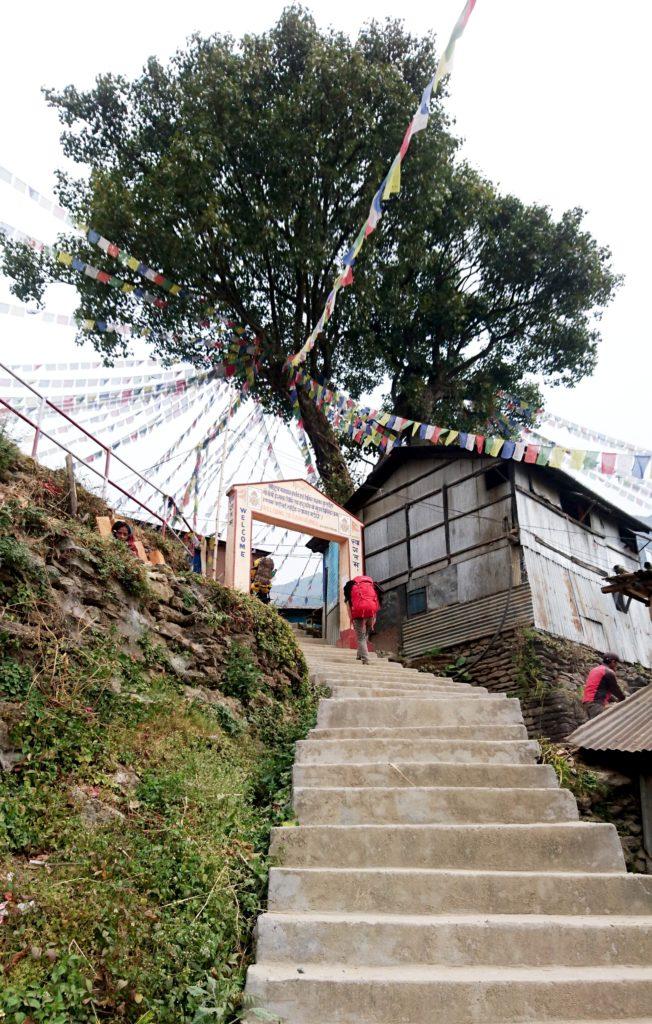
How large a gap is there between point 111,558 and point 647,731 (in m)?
5.45

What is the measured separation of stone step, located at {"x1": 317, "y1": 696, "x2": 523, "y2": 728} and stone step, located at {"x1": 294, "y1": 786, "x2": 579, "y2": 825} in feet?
5.83

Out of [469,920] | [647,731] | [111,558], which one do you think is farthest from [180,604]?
[647,731]

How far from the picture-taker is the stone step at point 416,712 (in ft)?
23.6

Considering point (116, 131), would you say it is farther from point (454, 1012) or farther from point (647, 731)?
point (454, 1012)

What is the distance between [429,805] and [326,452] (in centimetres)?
1229

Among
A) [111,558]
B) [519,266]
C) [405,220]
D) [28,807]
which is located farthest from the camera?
[519,266]

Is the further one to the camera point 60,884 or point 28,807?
point 28,807

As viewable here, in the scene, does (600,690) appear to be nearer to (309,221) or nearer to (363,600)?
(363,600)

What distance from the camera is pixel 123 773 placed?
187 inches

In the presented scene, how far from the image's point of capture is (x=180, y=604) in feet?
23.0

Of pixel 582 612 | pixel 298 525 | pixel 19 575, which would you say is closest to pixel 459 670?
pixel 582 612

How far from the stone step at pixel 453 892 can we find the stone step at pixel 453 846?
0.22m

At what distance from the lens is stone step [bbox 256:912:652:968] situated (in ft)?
13.0

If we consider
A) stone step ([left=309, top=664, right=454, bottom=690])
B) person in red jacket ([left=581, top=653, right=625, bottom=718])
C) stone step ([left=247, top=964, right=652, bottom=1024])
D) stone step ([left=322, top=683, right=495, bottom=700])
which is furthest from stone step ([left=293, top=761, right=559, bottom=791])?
person in red jacket ([left=581, top=653, right=625, bottom=718])
